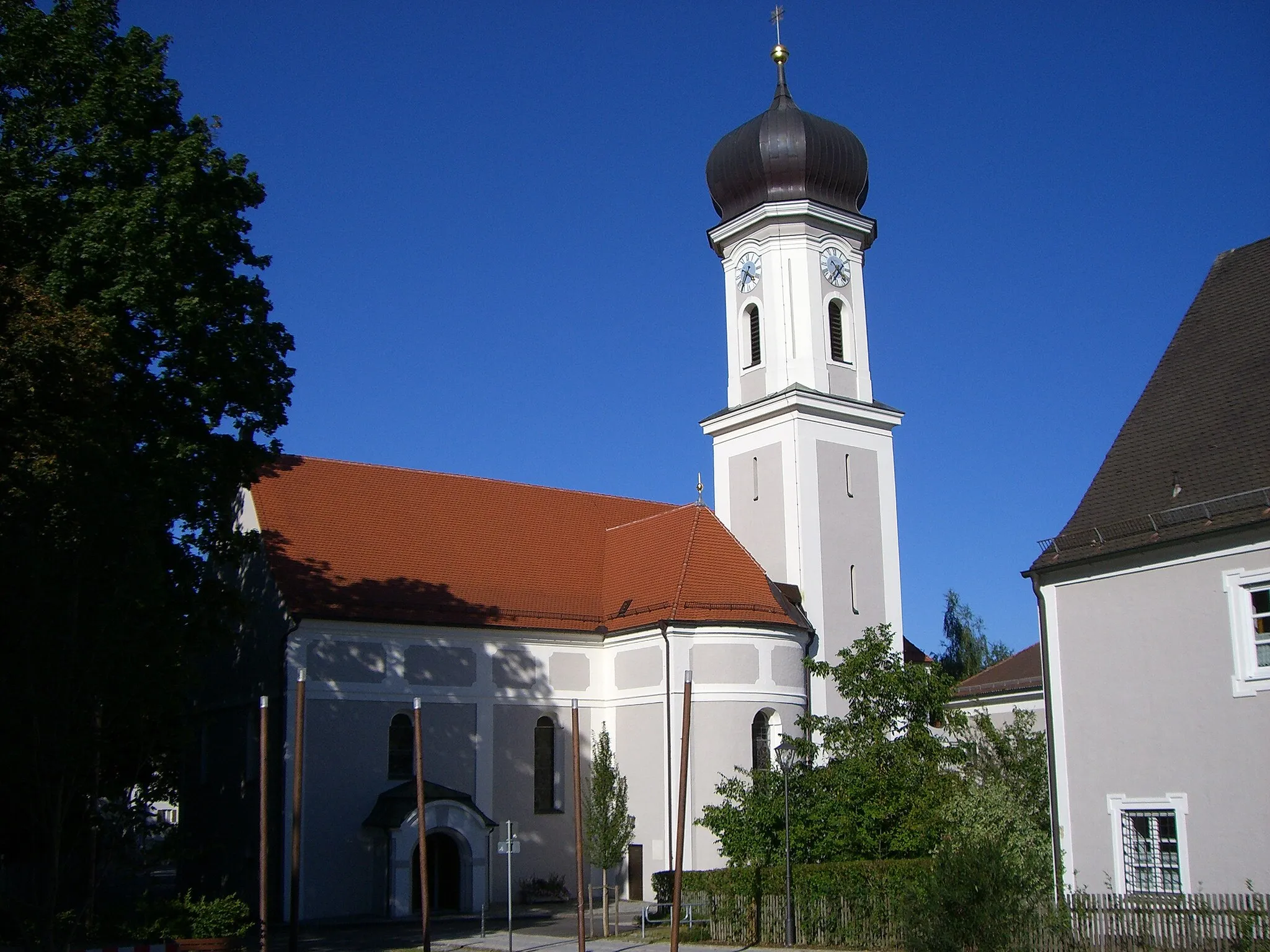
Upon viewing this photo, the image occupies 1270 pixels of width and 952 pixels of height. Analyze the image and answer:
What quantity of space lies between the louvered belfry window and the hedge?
54.8 ft

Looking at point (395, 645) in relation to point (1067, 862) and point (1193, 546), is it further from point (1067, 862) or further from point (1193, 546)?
point (1193, 546)

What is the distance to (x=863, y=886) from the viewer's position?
20031 millimetres

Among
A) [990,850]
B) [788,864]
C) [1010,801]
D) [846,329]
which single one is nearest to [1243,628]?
[990,850]

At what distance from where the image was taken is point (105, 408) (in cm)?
1955

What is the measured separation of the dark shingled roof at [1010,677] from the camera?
36656 mm

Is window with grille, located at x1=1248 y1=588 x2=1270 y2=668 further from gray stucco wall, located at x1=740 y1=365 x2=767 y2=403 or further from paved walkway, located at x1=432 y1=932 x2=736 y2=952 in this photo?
gray stucco wall, located at x1=740 y1=365 x2=767 y2=403

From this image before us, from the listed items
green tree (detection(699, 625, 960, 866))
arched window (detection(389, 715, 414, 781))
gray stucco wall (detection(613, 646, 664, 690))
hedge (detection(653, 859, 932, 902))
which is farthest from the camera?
gray stucco wall (detection(613, 646, 664, 690))

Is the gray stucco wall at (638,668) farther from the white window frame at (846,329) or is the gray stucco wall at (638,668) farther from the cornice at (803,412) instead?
the white window frame at (846,329)

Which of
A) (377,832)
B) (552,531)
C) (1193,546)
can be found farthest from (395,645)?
(1193,546)

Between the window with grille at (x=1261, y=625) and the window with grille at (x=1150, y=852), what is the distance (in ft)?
7.86

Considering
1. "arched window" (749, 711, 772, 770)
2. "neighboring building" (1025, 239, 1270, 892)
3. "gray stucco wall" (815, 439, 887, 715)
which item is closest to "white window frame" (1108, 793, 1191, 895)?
"neighboring building" (1025, 239, 1270, 892)

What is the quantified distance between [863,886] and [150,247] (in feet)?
48.3

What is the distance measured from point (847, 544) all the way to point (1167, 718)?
17644mm

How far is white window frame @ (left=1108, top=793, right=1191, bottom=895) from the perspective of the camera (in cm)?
1680
